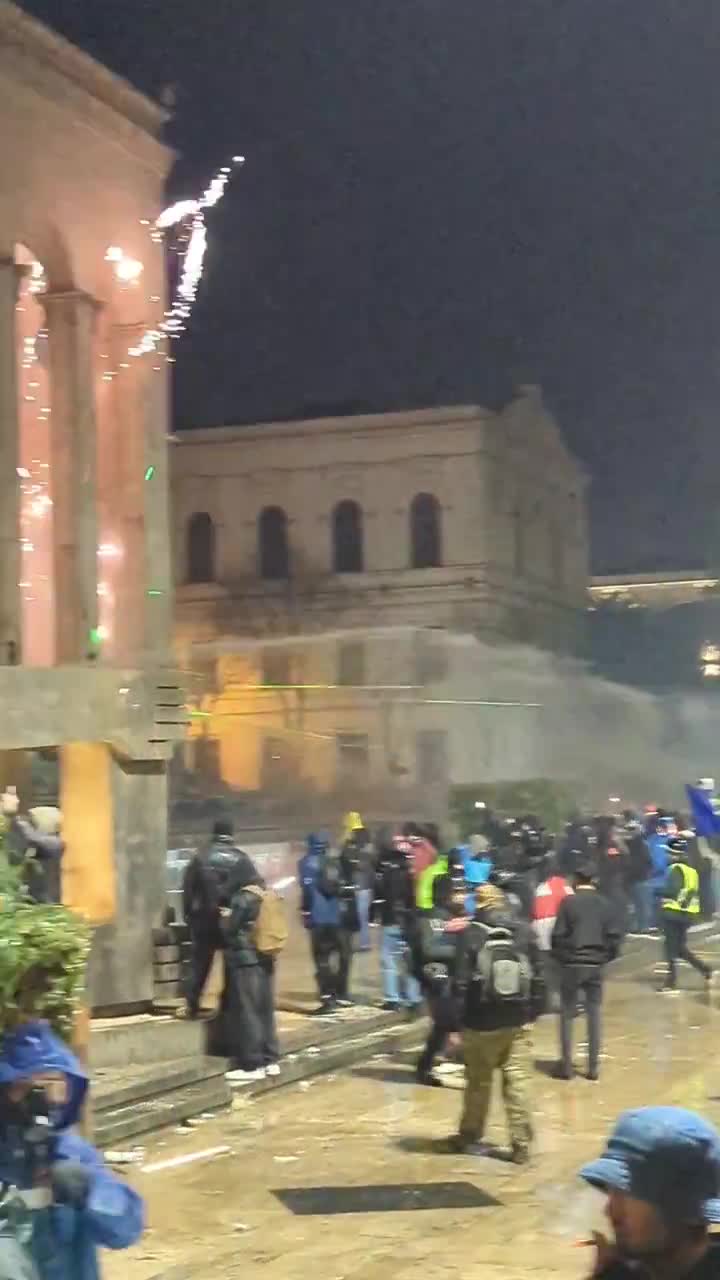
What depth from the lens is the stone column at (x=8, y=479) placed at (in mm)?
13672

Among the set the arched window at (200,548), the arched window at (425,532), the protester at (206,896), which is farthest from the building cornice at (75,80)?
the arched window at (200,548)

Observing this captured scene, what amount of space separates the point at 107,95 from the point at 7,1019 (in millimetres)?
11462

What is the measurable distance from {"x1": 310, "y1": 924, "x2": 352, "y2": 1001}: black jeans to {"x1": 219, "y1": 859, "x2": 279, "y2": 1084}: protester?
8.12 ft

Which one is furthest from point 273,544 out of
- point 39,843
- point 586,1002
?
point 586,1002

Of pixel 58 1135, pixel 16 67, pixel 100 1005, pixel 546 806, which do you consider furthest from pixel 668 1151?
pixel 546 806

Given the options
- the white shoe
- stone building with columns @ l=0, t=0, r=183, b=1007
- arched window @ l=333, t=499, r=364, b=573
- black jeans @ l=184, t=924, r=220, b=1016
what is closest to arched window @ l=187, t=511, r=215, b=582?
arched window @ l=333, t=499, r=364, b=573

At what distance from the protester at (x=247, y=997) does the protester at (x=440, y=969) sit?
44.4 inches

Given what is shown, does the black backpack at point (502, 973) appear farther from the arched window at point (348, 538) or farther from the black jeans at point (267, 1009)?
the arched window at point (348, 538)

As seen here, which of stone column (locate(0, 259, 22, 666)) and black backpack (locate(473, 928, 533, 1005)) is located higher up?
stone column (locate(0, 259, 22, 666))

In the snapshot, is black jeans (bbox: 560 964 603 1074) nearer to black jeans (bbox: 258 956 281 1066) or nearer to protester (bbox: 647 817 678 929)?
black jeans (bbox: 258 956 281 1066)

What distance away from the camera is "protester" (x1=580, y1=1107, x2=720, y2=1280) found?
9.11 feet

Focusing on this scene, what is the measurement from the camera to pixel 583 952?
1177 cm

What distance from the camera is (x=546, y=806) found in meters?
37.6

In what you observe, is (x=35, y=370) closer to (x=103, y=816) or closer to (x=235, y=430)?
(x=103, y=816)
